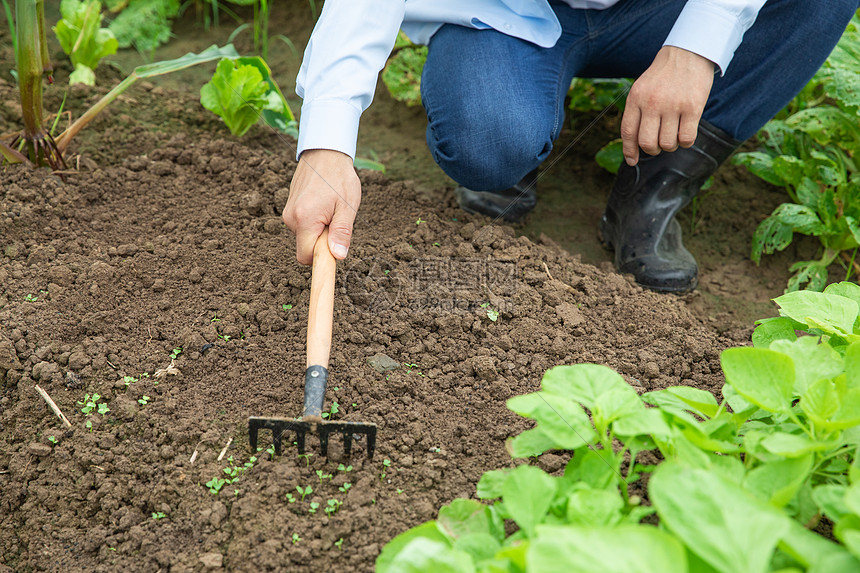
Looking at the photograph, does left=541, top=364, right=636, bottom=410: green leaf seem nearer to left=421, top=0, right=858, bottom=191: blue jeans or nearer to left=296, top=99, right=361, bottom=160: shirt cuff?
left=296, top=99, right=361, bottom=160: shirt cuff

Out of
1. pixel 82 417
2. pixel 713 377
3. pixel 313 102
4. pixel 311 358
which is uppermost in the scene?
pixel 313 102

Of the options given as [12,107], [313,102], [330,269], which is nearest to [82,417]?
[330,269]

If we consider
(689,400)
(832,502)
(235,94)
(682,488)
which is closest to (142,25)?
(235,94)

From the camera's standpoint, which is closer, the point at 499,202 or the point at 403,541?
the point at 403,541

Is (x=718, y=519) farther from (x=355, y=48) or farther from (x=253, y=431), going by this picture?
(x=355, y=48)

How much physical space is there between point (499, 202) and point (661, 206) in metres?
0.53

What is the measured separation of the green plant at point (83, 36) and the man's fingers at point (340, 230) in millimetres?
1627

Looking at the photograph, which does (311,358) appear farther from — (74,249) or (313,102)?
(74,249)

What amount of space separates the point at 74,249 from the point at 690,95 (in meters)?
1.71

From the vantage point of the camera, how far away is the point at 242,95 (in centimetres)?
219

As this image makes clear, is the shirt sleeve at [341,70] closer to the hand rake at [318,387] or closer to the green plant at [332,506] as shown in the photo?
the hand rake at [318,387]

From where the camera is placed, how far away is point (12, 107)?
233cm

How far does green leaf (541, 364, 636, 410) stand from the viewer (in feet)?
3.34

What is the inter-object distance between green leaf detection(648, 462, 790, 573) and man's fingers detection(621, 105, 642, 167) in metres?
1.08
